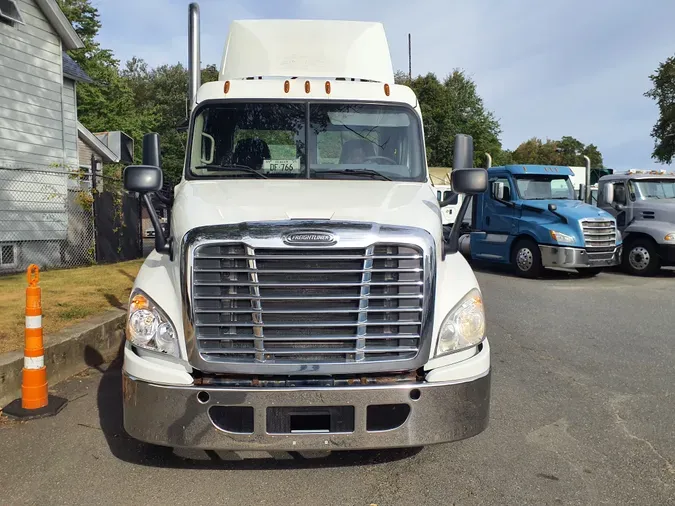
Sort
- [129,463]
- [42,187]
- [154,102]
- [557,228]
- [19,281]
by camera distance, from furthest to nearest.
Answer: [154,102] → [42,187] → [557,228] → [19,281] → [129,463]

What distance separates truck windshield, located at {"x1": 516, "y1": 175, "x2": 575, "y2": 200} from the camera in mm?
13891

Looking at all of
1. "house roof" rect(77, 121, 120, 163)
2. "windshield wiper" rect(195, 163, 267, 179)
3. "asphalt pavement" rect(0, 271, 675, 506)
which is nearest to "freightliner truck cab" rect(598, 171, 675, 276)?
"asphalt pavement" rect(0, 271, 675, 506)

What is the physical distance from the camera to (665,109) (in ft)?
139

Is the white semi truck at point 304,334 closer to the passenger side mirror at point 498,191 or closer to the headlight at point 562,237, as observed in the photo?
the headlight at point 562,237

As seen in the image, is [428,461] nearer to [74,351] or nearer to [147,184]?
[147,184]

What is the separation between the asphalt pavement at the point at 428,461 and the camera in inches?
133

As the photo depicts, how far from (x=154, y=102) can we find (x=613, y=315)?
178ft

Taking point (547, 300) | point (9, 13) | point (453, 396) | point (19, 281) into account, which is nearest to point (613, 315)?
point (547, 300)

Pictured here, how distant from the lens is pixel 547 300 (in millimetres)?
10398

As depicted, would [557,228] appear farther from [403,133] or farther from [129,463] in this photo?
[129,463]

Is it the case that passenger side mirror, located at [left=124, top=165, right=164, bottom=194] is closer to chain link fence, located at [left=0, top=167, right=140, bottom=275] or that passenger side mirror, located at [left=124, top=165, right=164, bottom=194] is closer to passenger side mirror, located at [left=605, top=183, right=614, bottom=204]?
chain link fence, located at [left=0, top=167, right=140, bottom=275]

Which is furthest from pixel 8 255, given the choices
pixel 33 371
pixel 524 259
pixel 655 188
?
pixel 655 188

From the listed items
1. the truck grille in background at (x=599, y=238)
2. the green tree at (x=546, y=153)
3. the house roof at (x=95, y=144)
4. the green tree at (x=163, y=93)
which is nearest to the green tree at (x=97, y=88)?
the green tree at (x=163, y=93)

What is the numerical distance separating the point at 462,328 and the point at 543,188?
1140 cm
